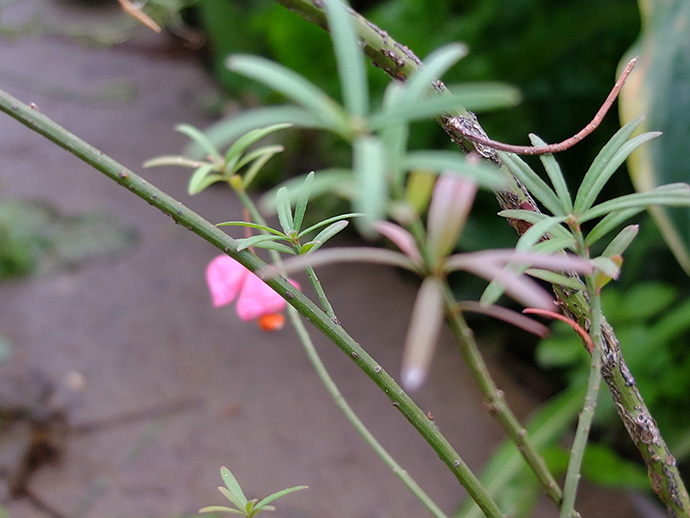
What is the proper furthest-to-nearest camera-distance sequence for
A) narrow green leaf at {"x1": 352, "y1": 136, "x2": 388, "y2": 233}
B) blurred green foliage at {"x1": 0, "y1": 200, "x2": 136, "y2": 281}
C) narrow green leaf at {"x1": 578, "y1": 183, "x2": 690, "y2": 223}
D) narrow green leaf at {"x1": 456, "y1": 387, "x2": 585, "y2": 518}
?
blurred green foliage at {"x1": 0, "y1": 200, "x2": 136, "y2": 281} → narrow green leaf at {"x1": 456, "y1": 387, "x2": 585, "y2": 518} → narrow green leaf at {"x1": 578, "y1": 183, "x2": 690, "y2": 223} → narrow green leaf at {"x1": 352, "y1": 136, "x2": 388, "y2": 233}

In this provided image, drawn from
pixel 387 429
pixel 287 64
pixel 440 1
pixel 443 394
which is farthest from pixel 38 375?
pixel 440 1

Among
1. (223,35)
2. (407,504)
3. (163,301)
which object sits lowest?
(407,504)

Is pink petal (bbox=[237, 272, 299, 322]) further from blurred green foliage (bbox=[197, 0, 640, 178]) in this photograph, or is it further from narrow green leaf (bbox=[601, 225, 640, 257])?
blurred green foliage (bbox=[197, 0, 640, 178])

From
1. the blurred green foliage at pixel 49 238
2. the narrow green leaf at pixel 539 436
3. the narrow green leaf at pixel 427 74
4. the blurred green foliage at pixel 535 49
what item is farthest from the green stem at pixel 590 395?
the blurred green foliage at pixel 49 238

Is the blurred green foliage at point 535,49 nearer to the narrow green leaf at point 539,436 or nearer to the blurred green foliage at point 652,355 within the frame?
the blurred green foliage at point 652,355

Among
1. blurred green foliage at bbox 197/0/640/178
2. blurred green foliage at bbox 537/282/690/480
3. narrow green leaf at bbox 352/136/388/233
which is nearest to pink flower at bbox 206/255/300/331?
narrow green leaf at bbox 352/136/388/233

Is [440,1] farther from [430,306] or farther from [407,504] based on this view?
[430,306]

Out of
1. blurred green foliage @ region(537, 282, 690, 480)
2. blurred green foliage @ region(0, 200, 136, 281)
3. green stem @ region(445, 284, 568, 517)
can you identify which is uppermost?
blurred green foliage @ region(0, 200, 136, 281)

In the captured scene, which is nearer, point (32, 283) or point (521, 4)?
point (521, 4)
